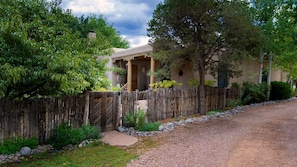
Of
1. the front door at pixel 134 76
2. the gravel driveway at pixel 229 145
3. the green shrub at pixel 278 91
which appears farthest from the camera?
the front door at pixel 134 76

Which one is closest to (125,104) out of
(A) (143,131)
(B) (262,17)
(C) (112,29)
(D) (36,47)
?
(A) (143,131)

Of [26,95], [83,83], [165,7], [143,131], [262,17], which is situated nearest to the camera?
[83,83]

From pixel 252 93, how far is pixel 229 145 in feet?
24.9

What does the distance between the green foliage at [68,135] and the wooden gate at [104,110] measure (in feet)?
1.79

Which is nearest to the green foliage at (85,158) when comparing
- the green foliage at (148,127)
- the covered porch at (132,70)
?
the green foliage at (148,127)

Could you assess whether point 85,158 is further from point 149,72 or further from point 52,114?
point 149,72

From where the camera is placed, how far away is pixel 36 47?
13.0 ft

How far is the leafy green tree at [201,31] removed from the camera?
8.47 m

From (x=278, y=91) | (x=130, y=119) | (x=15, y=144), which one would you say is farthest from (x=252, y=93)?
(x=15, y=144)

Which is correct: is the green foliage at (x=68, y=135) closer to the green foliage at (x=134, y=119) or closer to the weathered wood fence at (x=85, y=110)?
the weathered wood fence at (x=85, y=110)

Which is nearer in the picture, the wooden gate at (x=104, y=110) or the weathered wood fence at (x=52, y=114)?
the weathered wood fence at (x=52, y=114)

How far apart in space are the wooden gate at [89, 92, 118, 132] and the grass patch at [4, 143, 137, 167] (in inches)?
49.9

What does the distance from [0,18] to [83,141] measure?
3.24 m

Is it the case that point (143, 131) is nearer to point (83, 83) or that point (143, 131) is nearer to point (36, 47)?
point (83, 83)
